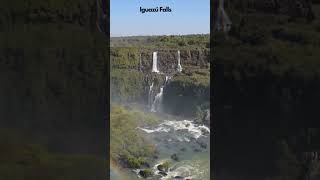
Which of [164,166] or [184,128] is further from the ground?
[184,128]

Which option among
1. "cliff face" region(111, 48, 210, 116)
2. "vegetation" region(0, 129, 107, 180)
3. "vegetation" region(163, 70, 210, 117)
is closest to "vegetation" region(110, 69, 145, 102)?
"cliff face" region(111, 48, 210, 116)

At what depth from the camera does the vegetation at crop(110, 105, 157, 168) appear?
560 centimetres

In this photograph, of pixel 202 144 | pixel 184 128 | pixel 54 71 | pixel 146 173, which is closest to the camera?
pixel 202 144

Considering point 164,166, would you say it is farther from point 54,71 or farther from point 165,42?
point 54,71

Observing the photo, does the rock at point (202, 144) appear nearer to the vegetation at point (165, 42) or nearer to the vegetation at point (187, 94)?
the vegetation at point (187, 94)

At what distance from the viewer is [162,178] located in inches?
221

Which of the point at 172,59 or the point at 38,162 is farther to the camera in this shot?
the point at 38,162

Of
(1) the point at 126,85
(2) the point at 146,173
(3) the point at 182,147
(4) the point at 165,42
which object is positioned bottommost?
(2) the point at 146,173

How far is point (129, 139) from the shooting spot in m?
5.60

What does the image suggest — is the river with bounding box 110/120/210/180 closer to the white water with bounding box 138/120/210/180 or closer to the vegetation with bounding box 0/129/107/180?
the white water with bounding box 138/120/210/180

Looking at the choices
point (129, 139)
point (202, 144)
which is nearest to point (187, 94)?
point (202, 144)

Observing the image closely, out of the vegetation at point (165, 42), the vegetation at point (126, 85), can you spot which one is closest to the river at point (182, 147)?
the vegetation at point (126, 85)

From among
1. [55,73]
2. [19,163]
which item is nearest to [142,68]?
[55,73]

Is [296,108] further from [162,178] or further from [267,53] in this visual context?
[162,178]
